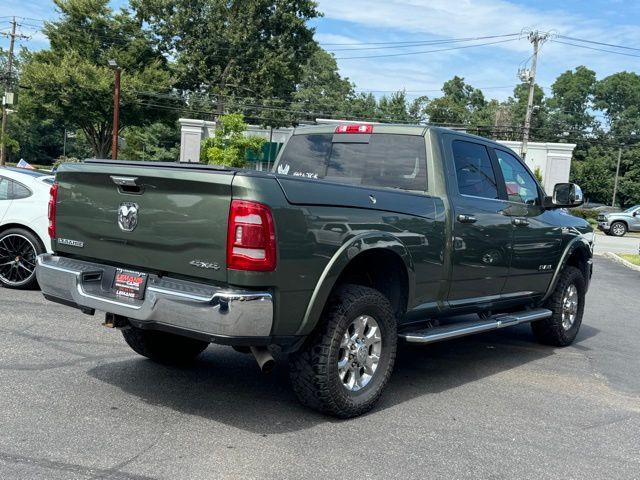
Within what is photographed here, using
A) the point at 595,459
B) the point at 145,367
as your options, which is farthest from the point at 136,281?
the point at 595,459

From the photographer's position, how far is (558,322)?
698cm

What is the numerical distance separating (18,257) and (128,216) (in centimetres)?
478

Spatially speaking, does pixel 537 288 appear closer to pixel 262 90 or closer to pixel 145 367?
pixel 145 367

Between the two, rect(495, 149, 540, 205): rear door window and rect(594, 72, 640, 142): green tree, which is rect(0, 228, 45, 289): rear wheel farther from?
rect(594, 72, 640, 142): green tree

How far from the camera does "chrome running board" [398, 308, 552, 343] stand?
4.83 m

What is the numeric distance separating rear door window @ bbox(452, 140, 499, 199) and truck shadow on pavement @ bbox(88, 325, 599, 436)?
166 cm

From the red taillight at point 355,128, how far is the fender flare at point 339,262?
1.38 meters

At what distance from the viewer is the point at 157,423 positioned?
4082mm

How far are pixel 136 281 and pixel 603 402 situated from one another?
12.6 ft

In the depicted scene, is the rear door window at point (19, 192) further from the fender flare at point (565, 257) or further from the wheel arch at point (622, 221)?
the wheel arch at point (622, 221)

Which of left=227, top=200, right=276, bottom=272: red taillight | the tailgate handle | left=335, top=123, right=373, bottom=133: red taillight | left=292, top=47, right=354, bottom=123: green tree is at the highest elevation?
left=292, top=47, right=354, bottom=123: green tree

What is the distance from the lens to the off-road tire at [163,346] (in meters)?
5.23

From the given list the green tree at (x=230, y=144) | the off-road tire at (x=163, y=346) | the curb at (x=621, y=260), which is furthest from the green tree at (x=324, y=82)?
the off-road tire at (x=163, y=346)

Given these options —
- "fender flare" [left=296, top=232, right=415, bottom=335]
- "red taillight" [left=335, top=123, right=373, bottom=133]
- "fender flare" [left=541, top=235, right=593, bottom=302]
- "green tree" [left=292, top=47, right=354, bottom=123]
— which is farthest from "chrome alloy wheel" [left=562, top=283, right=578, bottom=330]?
"green tree" [left=292, top=47, right=354, bottom=123]
